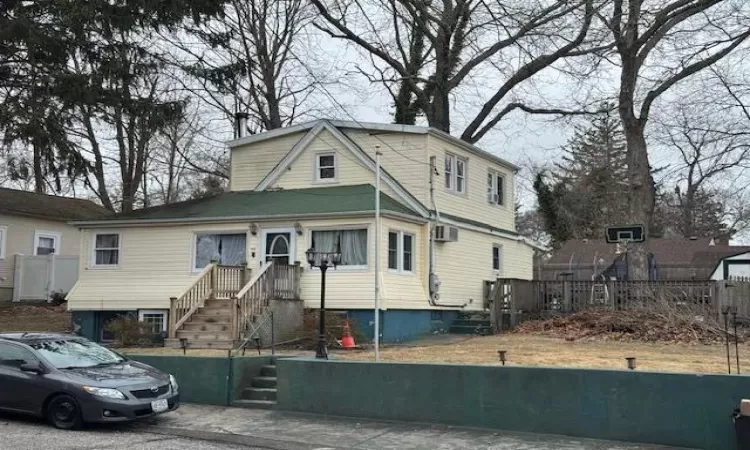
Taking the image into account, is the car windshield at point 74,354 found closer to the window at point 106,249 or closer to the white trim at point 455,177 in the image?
the window at point 106,249

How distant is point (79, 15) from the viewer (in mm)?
18969

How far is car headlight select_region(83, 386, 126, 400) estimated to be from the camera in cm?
1044

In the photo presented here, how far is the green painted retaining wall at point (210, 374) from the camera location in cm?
1283

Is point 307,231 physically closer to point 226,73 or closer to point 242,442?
point 226,73

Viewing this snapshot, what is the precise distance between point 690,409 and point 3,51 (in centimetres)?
1963

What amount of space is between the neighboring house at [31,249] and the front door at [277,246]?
10.9m

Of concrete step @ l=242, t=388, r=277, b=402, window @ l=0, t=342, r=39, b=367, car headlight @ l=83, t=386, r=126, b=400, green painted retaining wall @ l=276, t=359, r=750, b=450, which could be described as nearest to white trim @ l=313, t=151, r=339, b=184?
concrete step @ l=242, t=388, r=277, b=402

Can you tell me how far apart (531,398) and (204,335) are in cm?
987

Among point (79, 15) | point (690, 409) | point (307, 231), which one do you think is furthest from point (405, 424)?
point (79, 15)

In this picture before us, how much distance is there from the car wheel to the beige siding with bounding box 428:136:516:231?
13.6m

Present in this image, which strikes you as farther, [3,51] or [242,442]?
[3,51]

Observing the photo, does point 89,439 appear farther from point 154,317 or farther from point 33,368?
point 154,317

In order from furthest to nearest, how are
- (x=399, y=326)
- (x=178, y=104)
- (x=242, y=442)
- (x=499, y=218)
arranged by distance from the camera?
(x=499, y=218)
(x=178, y=104)
(x=399, y=326)
(x=242, y=442)

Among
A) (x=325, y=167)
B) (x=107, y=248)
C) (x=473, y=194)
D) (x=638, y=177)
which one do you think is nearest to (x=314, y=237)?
(x=325, y=167)
